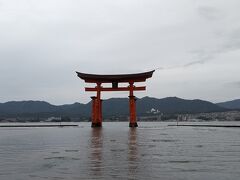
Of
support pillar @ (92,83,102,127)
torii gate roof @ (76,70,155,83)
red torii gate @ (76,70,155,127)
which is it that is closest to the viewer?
torii gate roof @ (76,70,155,83)

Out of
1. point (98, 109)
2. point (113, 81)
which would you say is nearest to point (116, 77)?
point (113, 81)

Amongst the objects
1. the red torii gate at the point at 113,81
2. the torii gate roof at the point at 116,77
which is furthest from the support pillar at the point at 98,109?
the torii gate roof at the point at 116,77

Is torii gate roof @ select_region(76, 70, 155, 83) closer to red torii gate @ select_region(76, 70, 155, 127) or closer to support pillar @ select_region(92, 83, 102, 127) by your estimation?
red torii gate @ select_region(76, 70, 155, 127)

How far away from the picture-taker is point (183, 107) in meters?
177

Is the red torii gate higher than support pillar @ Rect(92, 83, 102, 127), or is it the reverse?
the red torii gate

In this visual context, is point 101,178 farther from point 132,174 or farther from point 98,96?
point 98,96

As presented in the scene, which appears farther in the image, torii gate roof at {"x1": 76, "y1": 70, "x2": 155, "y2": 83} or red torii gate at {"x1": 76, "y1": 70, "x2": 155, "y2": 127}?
red torii gate at {"x1": 76, "y1": 70, "x2": 155, "y2": 127}

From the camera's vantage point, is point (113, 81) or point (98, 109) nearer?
point (113, 81)

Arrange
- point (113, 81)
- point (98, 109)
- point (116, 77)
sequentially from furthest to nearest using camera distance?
1. point (98, 109)
2. point (113, 81)
3. point (116, 77)

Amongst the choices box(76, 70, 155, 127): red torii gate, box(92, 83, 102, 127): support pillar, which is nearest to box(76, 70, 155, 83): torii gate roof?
box(76, 70, 155, 127): red torii gate

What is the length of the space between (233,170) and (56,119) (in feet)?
446

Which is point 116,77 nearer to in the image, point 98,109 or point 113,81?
point 113,81

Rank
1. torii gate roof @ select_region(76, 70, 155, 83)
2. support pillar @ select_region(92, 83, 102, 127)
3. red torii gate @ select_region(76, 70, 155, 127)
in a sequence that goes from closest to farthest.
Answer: torii gate roof @ select_region(76, 70, 155, 83) < red torii gate @ select_region(76, 70, 155, 127) < support pillar @ select_region(92, 83, 102, 127)

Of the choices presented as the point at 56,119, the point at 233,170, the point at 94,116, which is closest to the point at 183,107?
the point at 56,119
